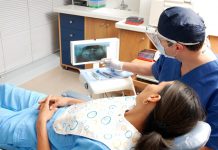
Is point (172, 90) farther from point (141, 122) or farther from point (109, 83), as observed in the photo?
point (109, 83)

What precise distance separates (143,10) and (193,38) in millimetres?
1739

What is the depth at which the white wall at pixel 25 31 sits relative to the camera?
3.04 metres

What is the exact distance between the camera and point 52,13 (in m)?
3.69

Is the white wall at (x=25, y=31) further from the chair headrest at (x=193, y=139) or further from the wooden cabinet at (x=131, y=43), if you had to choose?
the chair headrest at (x=193, y=139)

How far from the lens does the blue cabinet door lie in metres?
3.28

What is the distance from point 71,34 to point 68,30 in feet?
0.22

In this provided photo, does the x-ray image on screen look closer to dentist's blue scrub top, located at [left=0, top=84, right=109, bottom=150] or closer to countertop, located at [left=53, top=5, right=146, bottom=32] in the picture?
dentist's blue scrub top, located at [left=0, top=84, right=109, bottom=150]

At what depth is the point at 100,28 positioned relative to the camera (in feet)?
10.3

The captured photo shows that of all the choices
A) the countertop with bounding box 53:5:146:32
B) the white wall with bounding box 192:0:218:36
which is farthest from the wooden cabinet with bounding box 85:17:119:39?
the white wall with bounding box 192:0:218:36

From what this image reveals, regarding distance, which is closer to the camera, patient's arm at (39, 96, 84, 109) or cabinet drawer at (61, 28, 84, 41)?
patient's arm at (39, 96, 84, 109)

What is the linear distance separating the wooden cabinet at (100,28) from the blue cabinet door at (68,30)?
0.33ft

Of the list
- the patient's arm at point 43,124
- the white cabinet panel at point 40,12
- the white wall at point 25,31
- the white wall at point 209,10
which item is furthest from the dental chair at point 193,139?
the white cabinet panel at point 40,12

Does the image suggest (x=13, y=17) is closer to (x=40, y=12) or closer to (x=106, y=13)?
→ (x=40, y=12)

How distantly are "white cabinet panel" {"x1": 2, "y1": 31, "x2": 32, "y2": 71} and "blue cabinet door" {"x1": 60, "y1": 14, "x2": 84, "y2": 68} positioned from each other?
457 millimetres
